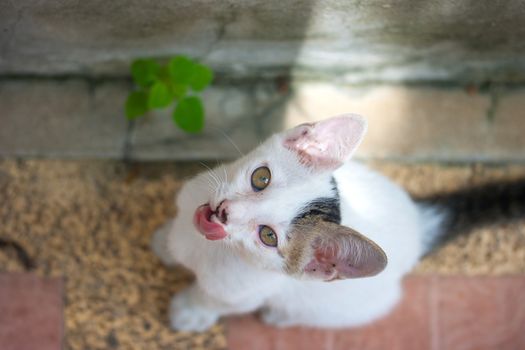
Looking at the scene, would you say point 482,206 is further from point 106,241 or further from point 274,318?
point 106,241

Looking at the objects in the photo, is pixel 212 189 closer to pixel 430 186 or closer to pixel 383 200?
pixel 383 200

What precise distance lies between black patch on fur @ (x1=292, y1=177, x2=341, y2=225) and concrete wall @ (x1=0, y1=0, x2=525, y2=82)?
0.66 meters

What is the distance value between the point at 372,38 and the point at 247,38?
1.53 feet

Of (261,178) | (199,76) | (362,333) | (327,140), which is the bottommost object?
(362,333)

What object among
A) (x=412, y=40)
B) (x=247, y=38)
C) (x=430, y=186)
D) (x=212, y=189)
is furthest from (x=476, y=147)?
(x=212, y=189)

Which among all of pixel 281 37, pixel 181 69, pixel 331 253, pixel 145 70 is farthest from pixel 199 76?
pixel 331 253

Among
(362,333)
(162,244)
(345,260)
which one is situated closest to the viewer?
(345,260)

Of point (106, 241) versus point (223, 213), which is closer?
point (223, 213)

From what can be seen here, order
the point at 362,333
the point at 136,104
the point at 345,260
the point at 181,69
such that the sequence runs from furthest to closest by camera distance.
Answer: the point at 362,333, the point at 136,104, the point at 181,69, the point at 345,260

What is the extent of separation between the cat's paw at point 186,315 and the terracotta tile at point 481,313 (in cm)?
100

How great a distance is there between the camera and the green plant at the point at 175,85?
6.91 ft

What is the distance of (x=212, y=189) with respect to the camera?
1.75m

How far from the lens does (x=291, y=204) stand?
164 cm

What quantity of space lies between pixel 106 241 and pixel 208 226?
3.22 ft
